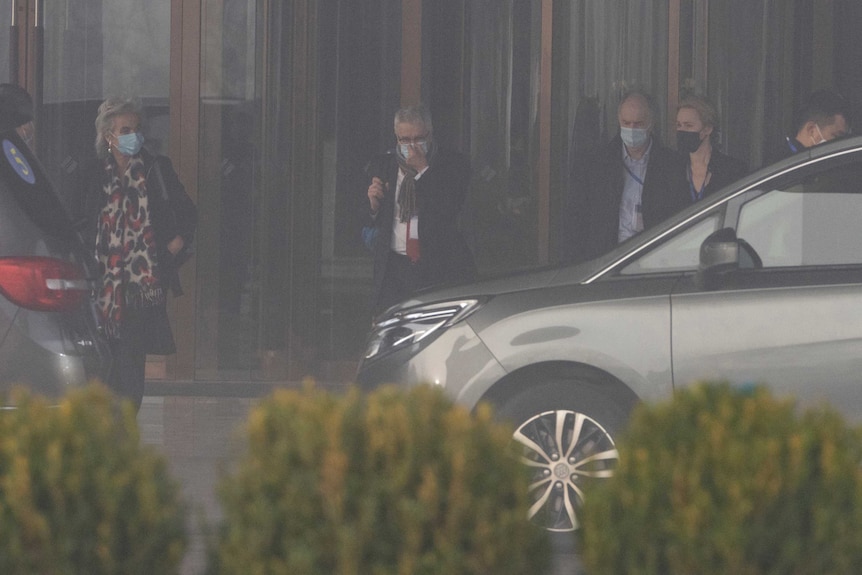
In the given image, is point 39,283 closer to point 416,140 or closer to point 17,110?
point 17,110

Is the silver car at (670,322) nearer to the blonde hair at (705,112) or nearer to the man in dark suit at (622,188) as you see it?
the man in dark suit at (622,188)

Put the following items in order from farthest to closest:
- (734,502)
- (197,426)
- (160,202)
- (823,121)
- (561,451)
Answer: (197,426) < (160,202) < (823,121) < (561,451) < (734,502)

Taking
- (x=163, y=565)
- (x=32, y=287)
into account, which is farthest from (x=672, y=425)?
(x=32, y=287)

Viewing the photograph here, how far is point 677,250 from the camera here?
270 inches

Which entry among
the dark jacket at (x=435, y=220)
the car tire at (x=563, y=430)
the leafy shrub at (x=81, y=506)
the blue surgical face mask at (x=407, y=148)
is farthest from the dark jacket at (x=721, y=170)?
the leafy shrub at (x=81, y=506)

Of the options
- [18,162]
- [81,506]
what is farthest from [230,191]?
[81,506]

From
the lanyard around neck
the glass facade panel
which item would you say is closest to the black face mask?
the lanyard around neck

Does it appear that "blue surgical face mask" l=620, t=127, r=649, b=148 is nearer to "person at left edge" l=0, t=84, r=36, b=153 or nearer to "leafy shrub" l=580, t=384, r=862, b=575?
"person at left edge" l=0, t=84, r=36, b=153

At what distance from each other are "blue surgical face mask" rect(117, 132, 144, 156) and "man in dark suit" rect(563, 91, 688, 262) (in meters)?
2.52

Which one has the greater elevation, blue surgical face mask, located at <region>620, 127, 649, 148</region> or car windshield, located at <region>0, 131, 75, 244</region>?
blue surgical face mask, located at <region>620, 127, 649, 148</region>

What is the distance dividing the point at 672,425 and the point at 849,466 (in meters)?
0.36

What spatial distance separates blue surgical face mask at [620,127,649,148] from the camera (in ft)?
31.6

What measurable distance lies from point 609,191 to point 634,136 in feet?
1.29

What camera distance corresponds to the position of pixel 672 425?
3.44 meters
